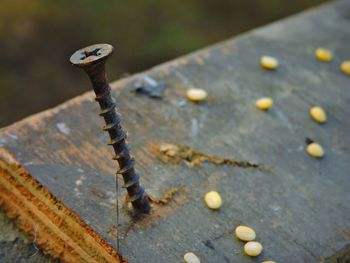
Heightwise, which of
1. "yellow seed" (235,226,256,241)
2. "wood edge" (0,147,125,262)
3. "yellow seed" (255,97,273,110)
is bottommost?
"yellow seed" (235,226,256,241)

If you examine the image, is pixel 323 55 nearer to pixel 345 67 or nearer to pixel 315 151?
pixel 345 67

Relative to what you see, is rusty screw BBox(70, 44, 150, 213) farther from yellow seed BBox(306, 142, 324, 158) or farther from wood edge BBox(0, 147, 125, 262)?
yellow seed BBox(306, 142, 324, 158)

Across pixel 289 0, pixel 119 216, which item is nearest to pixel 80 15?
pixel 289 0

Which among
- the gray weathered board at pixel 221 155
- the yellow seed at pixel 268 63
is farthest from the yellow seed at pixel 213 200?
the yellow seed at pixel 268 63

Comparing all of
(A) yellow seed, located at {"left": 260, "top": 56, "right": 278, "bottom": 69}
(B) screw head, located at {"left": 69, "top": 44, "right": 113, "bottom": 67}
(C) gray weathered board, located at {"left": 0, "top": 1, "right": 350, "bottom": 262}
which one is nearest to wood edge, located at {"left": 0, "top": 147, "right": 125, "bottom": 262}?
(C) gray weathered board, located at {"left": 0, "top": 1, "right": 350, "bottom": 262}

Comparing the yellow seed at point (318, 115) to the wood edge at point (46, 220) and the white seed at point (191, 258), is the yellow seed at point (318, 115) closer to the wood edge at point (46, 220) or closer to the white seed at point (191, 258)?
the white seed at point (191, 258)

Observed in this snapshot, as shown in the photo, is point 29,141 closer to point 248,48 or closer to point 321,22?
point 248,48

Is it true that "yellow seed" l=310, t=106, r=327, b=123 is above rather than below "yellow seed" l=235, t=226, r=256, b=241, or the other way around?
below
